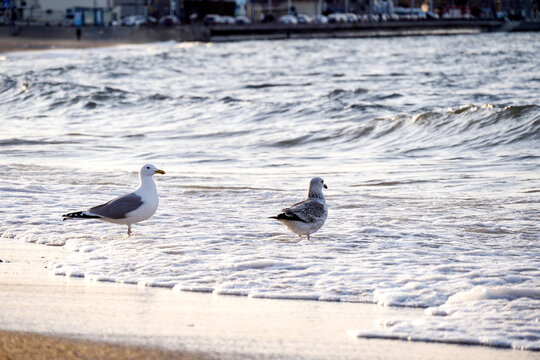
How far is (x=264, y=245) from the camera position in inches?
271

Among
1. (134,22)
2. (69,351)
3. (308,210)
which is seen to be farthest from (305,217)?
(134,22)

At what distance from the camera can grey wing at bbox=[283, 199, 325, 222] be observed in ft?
22.7

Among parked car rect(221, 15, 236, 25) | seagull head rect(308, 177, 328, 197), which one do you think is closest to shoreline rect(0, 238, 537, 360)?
seagull head rect(308, 177, 328, 197)

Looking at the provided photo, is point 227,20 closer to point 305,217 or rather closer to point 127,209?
point 127,209

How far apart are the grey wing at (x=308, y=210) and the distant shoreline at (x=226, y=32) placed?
60591mm

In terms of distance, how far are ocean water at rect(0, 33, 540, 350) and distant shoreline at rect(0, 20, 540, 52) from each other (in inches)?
1896

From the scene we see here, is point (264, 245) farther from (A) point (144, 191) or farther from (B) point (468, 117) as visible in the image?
(B) point (468, 117)

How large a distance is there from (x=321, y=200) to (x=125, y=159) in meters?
6.47

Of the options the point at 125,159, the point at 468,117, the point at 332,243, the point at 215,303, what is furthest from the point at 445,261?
the point at 468,117

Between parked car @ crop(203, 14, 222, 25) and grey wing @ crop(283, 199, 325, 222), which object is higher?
parked car @ crop(203, 14, 222, 25)

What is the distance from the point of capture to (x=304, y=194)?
9734mm

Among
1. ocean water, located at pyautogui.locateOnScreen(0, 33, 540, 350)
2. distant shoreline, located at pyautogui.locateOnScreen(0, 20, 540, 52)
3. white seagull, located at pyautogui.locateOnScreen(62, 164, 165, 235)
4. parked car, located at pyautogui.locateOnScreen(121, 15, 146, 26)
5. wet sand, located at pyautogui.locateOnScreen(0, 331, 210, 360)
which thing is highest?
parked car, located at pyautogui.locateOnScreen(121, 15, 146, 26)

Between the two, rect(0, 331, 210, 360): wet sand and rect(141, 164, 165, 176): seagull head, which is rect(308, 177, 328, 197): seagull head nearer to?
rect(141, 164, 165, 176): seagull head

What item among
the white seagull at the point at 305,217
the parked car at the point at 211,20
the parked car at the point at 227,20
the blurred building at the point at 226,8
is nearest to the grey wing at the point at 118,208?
the white seagull at the point at 305,217
